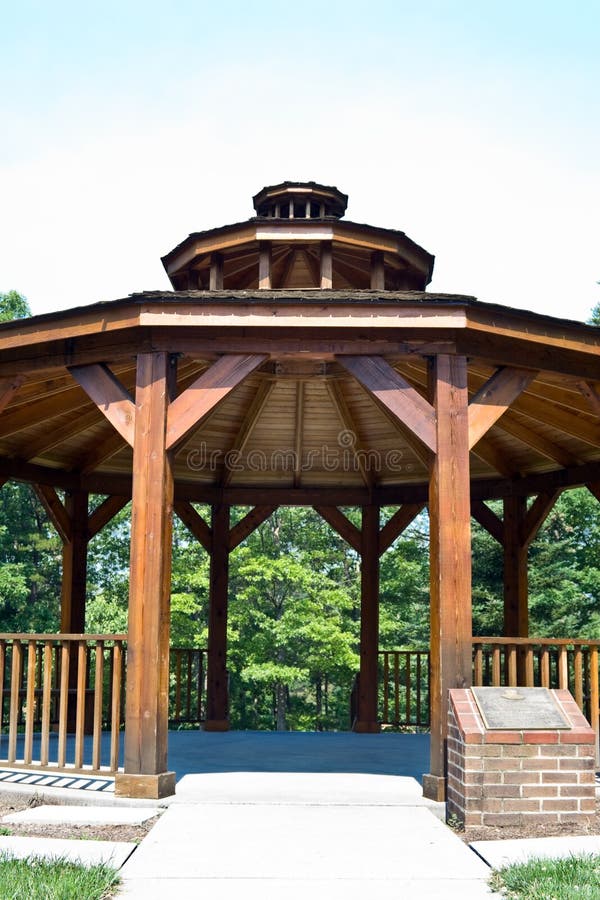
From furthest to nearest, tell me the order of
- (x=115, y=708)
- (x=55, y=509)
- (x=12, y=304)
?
(x=12, y=304)
(x=55, y=509)
(x=115, y=708)

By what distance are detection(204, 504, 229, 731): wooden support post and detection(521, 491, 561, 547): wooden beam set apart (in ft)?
13.7

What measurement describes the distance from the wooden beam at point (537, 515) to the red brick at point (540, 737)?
19.7ft

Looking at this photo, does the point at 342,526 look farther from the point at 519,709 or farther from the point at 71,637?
the point at 519,709

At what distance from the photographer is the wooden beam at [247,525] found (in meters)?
12.4

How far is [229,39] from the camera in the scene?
9.50 meters

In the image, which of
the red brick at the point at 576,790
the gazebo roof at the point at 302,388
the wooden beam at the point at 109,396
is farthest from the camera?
the wooden beam at the point at 109,396

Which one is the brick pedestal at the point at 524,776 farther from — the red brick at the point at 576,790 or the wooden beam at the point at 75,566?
the wooden beam at the point at 75,566

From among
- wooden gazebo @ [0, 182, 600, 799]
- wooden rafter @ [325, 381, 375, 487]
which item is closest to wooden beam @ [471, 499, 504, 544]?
wooden gazebo @ [0, 182, 600, 799]

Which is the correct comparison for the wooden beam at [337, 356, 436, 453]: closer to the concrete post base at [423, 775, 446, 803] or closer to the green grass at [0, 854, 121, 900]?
the concrete post base at [423, 775, 446, 803]

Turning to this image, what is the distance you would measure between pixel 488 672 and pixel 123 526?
593 inches

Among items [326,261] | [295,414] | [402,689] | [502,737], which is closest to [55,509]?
[295,414]

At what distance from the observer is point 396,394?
6.79m

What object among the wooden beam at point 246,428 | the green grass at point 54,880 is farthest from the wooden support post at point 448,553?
the wooden beam at point 246,428

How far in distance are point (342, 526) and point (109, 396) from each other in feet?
20.4
